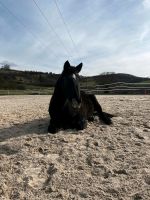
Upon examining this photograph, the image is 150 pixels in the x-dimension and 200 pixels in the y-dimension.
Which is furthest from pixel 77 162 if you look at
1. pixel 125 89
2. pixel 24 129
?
pixel 125 89

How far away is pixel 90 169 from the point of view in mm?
5680

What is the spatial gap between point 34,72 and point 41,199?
47772 millimetres

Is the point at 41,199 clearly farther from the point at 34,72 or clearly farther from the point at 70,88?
the point at 34,72

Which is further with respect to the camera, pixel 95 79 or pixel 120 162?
pixel 95 79

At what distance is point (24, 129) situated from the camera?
8305 mm

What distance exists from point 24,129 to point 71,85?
166 cm

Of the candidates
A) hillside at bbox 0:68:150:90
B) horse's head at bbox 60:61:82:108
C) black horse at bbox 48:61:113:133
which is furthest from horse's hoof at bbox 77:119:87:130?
hillside at bbox 0:68:150:90

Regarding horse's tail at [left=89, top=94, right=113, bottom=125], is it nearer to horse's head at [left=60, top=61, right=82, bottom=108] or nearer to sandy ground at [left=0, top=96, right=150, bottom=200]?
sandy ground at [left=0, top=96, right=150, bottom=200]

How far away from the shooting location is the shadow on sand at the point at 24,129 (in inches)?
303

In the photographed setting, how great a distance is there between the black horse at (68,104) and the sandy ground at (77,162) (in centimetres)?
24

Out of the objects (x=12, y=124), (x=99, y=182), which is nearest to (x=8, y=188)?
(x=99, y=182)

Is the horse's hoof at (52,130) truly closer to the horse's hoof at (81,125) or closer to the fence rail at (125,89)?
the horse's hoof at (81,125)

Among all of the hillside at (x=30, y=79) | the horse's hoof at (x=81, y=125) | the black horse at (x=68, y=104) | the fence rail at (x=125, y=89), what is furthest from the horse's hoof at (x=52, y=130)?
the hillside at (x=30, y=79)

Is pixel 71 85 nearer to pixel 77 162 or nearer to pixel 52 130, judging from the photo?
pixel 52 130
